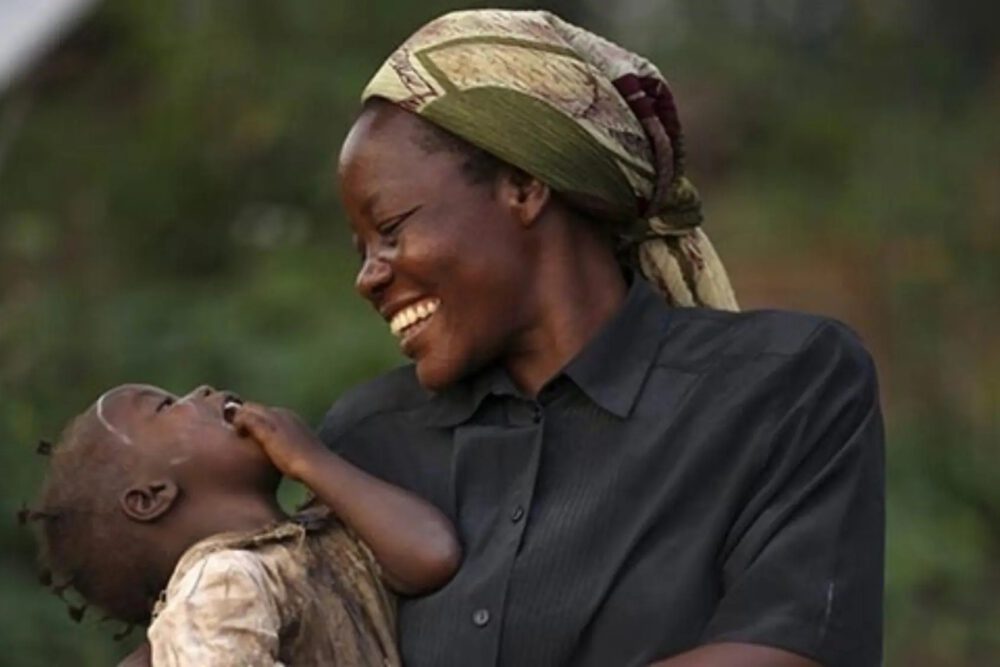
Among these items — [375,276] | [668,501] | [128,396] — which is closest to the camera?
[668,501]

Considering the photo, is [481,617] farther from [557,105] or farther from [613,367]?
[557,105]

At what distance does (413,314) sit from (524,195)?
0.21 meters

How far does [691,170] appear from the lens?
1130cm

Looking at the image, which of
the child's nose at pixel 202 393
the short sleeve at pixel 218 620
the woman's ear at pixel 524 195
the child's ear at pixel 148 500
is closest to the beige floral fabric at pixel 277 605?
the short sleeve at pixel 218 620

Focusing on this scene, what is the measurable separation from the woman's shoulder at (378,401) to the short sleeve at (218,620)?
0.50m

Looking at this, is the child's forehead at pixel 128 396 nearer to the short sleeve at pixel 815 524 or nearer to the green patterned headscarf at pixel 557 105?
the green patterned headscarf at pixel 557 105

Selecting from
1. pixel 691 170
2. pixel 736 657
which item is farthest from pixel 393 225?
pixel 691 170

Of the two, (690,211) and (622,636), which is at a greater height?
(690,211)

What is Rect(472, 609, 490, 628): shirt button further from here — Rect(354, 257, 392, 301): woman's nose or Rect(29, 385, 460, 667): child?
Rect(354, 257, 392, 301): woman's nose

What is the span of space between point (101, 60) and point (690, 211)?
745 cm

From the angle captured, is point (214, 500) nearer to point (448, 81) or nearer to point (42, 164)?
point (448, 81)

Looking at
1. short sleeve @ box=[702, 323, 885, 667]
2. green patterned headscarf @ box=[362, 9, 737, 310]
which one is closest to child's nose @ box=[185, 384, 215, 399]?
green patterned headscarf @ box=[362, 9, 737, 310]

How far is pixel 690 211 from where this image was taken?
13.8ft

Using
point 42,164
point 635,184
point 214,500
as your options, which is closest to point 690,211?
point 635,184
